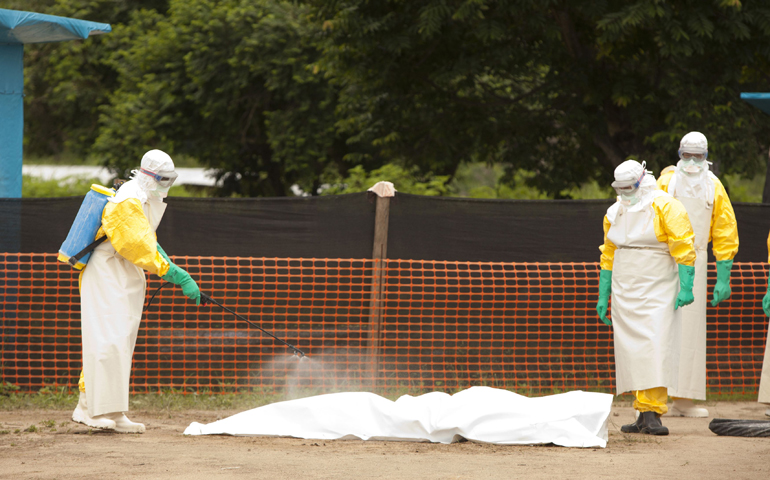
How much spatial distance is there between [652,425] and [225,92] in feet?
39.5

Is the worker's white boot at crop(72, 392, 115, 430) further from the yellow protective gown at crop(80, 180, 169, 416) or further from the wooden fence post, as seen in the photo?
the wooden fence post

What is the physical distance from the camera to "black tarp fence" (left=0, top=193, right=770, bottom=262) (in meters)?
6.69

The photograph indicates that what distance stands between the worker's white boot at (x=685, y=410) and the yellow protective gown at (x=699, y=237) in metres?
0.13

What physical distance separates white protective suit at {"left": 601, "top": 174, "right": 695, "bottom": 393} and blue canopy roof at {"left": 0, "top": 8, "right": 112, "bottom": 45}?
422cm

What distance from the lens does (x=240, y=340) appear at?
694 cm

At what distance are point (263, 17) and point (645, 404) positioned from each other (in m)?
12.0

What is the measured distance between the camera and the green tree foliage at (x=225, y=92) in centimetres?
1532

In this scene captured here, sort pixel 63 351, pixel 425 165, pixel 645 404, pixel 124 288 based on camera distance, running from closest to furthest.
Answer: pixel 124 288, pixel 645 404, pixel 63 351, pixel 425 165

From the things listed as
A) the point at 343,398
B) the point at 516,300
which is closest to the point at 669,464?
the point at 343,398

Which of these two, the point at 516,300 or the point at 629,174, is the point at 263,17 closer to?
the point at 516,300

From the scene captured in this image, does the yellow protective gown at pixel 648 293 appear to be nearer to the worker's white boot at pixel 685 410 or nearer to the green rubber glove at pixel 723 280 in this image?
the green rubber glove at pixel 723 280

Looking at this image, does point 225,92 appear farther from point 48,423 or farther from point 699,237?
point 699,237

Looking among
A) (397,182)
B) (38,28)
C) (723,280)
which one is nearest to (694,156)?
(723,280)

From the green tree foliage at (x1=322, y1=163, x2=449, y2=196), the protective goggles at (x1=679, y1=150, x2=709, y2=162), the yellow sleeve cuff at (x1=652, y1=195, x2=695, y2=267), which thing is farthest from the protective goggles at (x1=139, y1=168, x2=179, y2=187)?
the green tree foliage at (x1=322, y1=163, x2=449, y2=196)
